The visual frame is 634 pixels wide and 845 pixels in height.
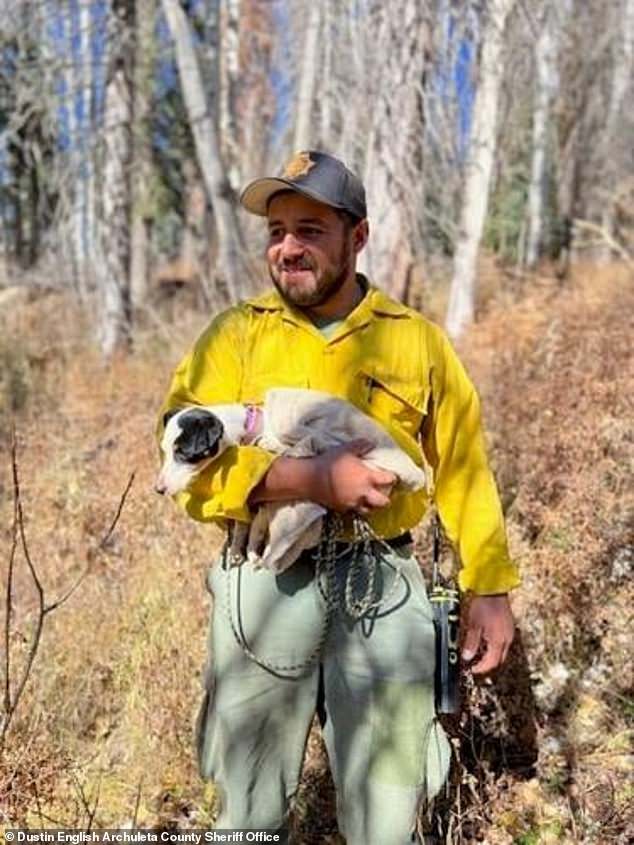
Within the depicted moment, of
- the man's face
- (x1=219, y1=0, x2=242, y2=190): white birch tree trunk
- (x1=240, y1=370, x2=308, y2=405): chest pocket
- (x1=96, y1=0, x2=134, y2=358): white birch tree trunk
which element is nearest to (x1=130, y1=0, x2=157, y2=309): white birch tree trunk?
(x1=96, y1=0, x2=134, y2=358): white birch tree trunk

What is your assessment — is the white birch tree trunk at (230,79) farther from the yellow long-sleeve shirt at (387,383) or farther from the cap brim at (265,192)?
the yellow long-sleeve shirt at (387,383)

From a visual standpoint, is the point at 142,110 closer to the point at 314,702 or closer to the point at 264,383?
the point at 264,383

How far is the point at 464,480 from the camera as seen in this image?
7.09 feet

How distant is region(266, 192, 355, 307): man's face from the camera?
2020 mm

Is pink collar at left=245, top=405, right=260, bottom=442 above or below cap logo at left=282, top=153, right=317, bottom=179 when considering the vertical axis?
below

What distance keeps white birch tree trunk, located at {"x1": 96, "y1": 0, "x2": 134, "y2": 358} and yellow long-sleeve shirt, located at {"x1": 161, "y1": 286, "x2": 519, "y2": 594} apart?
28.0 ft

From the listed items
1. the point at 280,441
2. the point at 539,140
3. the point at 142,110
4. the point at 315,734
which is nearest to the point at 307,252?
the point at 280,441

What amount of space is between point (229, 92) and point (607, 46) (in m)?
7.81

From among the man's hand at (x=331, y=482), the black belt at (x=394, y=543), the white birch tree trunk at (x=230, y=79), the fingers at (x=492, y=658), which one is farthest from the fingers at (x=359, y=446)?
the white birch tree trunk at (x=230, y=79)

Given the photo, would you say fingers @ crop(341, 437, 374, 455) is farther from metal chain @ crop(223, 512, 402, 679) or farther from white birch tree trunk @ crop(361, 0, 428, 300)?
white birch tree trunk @ crop(361, 0, 428, 300)

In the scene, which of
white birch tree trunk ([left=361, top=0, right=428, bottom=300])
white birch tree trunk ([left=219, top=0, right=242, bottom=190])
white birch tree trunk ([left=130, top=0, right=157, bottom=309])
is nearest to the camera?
white birch tree trunk ([left=361, top=0, right=428, bottom=300])

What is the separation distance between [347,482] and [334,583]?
282 millimetres

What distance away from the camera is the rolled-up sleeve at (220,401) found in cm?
189

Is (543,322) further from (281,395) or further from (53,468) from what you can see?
(281,395)
